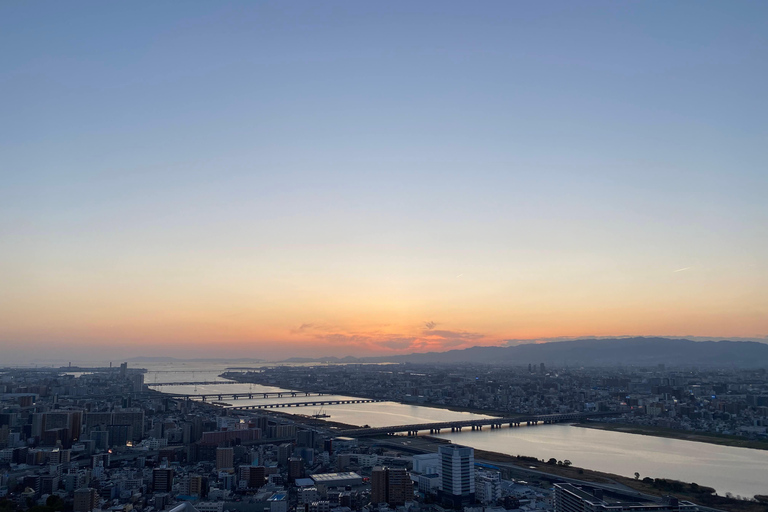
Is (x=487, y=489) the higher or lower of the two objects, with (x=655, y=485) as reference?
higher

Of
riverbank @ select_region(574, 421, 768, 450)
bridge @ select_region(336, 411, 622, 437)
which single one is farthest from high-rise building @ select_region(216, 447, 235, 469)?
riverbank @ select_region(574, 421, 768, 450)

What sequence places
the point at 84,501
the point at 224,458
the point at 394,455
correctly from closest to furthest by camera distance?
the point at 84,501 → the point at 224,458 → the point at 394,455

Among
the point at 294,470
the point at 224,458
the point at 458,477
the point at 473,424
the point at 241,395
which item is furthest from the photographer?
the point at 241,395

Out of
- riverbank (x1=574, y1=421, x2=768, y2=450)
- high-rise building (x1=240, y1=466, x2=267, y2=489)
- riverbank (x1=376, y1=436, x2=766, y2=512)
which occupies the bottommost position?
riverbank (x1=574, y1=421, x2=768, y2=450)

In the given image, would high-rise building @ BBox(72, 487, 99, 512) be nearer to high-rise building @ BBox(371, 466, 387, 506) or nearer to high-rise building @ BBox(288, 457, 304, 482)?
high-rise building @ BBox(288, 457, 304, 482)

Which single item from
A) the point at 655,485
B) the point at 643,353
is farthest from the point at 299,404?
the point at 643,353

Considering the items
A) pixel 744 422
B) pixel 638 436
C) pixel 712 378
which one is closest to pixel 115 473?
pixel 638 436

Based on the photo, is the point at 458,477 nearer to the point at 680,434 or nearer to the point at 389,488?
the point at 389,488

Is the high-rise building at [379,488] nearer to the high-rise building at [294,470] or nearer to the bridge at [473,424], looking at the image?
the high-rise building at [294,470]
